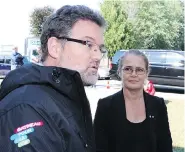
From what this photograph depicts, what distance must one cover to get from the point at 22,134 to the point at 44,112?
0.12 meters

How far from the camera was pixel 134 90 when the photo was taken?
2848mm

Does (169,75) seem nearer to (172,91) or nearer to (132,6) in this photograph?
(172,91)

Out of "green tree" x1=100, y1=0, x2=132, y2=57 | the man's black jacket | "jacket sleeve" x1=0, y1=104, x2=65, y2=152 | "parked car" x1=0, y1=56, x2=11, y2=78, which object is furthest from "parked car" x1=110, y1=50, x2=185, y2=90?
"green tree" x1=100, y1=0, x2=132, y2=57

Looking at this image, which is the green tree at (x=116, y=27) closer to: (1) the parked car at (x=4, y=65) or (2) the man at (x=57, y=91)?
(1) the parked car at (x=4, y=65)

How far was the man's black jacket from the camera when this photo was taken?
1113 mm

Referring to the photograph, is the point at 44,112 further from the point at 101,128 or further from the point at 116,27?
the point at 116,27

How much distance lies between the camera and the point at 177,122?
7809 mm

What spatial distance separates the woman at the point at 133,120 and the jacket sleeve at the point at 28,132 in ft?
4.92

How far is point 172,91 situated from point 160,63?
1.30 meters

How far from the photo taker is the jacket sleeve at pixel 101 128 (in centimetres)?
264

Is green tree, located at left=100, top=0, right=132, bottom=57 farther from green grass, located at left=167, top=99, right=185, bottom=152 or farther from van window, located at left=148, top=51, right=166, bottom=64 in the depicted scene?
green grass, located at left=167, top=99, right=185, bottom=152

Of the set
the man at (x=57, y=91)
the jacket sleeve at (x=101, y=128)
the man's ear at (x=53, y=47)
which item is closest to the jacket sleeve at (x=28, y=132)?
the man at (x=57, y=91)

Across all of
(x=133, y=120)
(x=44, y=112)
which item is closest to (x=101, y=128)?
(x=133, y=120)

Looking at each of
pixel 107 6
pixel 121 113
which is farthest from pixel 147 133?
pixel 107 6
